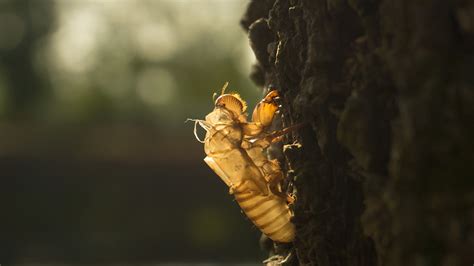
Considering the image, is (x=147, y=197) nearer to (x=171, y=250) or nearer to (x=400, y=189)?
(x=171, y=250)

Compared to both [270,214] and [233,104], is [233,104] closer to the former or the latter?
[233,104]

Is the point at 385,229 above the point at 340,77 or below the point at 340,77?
below

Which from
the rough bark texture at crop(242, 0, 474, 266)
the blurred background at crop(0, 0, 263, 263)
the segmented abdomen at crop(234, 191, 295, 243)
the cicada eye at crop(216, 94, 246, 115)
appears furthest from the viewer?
the blurred background at crop(0, 0, 263, 263)

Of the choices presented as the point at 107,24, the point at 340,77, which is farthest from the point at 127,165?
the point at 107,24

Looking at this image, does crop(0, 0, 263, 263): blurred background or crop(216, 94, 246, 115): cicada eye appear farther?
crop(0, 0, 263, 263): blurred background

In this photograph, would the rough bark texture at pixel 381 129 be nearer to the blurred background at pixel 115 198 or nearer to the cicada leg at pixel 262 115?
the cicada leg at pixel 262 115

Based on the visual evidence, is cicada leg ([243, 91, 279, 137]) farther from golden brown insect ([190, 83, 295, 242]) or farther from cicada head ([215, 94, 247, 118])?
Answer: cicada head ([215, 94, 247, 118])

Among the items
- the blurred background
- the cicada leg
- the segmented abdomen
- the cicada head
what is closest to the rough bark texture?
the segmented abdomen

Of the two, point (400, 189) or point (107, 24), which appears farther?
point (107, 24)
